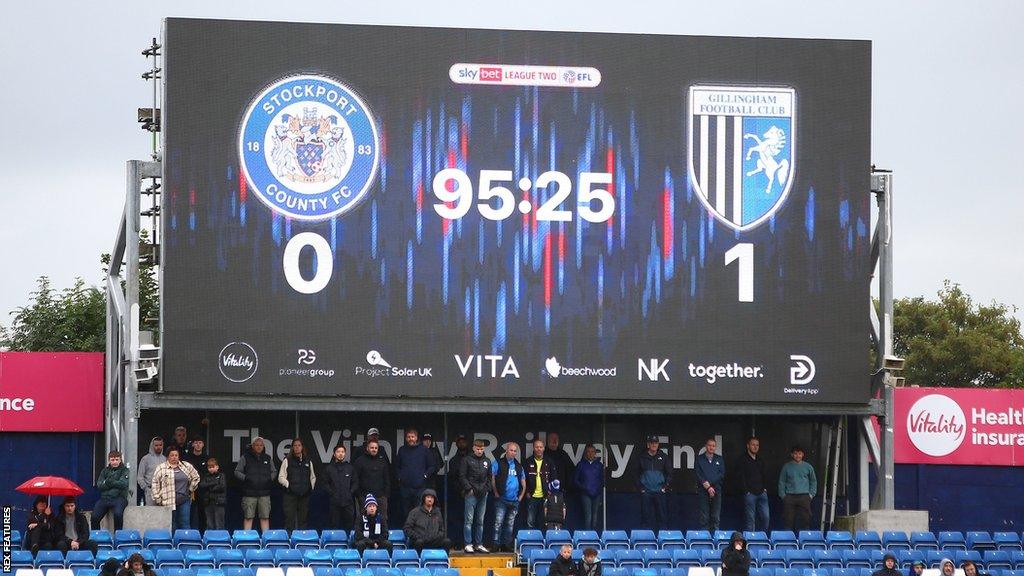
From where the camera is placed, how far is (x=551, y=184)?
21.0 metres

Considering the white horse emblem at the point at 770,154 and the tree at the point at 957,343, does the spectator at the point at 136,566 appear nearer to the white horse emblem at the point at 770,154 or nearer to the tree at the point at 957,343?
the white horse emblem at the point at 770,154

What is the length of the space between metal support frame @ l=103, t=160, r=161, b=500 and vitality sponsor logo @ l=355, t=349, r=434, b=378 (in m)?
2.45

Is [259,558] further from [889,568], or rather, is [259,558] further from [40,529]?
[889,568]

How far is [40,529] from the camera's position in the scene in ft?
63.5

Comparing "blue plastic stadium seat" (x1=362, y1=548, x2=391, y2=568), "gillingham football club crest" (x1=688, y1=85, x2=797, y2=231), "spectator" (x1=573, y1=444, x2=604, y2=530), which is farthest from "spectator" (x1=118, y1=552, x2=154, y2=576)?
"gillingham football club crest" (x1=688, y1=85, x2=797, y2=231)

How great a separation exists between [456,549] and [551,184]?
427cm

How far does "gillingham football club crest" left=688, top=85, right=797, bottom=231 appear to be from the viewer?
21.2 meters

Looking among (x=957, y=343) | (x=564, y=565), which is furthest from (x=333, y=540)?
(x=957, y=343)

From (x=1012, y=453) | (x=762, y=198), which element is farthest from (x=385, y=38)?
(x=1012, y=453)

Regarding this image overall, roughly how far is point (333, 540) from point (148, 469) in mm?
2256

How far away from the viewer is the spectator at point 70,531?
1917 cm

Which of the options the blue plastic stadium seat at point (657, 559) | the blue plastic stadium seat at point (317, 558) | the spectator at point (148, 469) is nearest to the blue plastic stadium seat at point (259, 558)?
the blue plastic stadium seat at point (317, 558)

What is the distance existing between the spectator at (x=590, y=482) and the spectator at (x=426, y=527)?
2138 millimetres

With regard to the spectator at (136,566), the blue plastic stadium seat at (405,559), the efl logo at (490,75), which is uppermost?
the efl logo at (490,75)
